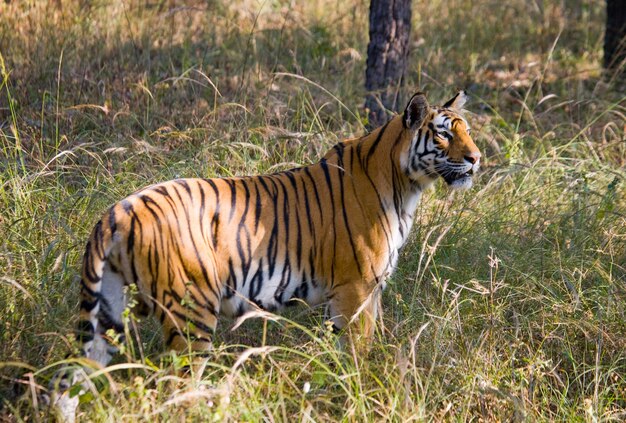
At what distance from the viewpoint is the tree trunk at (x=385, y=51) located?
285 inches

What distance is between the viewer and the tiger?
4.01 metres

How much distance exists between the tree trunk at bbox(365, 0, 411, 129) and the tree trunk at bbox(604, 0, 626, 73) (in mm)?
2776

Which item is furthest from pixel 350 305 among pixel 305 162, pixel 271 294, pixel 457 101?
pixel 305 162

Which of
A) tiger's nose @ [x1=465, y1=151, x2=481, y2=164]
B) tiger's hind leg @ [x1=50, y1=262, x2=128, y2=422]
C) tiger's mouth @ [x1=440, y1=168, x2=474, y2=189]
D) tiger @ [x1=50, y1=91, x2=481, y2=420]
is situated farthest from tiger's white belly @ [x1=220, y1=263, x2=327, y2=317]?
tiger's nose @ [x1=465, y1=151, x2=481, y2=164]

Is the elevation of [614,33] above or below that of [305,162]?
above

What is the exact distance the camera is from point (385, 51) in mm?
7285

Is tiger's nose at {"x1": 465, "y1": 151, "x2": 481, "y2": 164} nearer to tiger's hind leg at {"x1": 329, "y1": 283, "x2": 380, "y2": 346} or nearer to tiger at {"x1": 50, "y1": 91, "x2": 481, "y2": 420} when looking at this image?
tiger at {"x1": 50, "y1": 91, "x2": 481, "y2": 420}

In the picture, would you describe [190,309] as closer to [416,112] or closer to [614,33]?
[416,112]

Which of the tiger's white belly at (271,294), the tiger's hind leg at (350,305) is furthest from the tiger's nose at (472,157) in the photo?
the tiger's white belly at (271,294)

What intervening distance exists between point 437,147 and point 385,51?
2742 millimetres

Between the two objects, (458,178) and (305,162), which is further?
(305,162)

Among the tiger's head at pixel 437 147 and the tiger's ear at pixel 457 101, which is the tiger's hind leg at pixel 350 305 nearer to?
the tiger's head at pixel 437 147

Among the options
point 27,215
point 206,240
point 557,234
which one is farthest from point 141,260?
point 557,234

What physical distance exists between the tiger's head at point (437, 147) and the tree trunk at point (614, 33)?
16.0 feet
